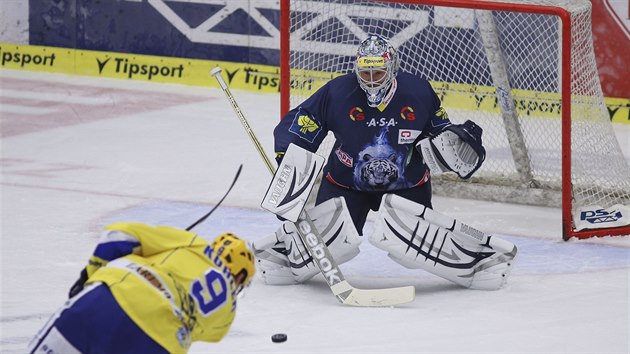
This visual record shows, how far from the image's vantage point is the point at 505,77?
26.2ft

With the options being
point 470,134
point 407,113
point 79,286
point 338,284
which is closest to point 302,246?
point 338,284

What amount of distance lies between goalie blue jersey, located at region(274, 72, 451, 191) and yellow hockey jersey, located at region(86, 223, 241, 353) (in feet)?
7.07

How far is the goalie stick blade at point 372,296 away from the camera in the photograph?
6.16 meters

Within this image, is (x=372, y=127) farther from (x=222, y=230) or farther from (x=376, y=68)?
(x=222, y=230)

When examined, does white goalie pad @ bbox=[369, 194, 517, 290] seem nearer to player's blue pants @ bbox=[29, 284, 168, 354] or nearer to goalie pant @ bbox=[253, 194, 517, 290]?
goalie pant @ bbox=[253, 194, 517, 290]

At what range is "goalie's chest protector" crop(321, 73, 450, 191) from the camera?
638 centimetres

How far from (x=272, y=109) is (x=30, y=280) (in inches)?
146

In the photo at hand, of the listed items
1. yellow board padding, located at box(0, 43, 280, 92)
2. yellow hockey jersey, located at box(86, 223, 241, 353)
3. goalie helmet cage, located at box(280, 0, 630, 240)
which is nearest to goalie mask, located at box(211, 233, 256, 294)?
yellow hockey jersey, located at box(86, 223, 241, 353)

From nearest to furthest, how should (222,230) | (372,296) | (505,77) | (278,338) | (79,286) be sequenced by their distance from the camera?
(79,286)
(278,338)
(372,296)
(222,230)
(505,77)

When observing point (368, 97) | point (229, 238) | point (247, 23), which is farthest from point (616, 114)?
point (229, 238)

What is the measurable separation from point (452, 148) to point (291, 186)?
702 millimetres

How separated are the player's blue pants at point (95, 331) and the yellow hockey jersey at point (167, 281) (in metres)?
0.02

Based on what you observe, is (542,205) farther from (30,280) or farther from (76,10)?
(76,10)

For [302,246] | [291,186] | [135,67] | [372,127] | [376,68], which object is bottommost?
[302,246]
